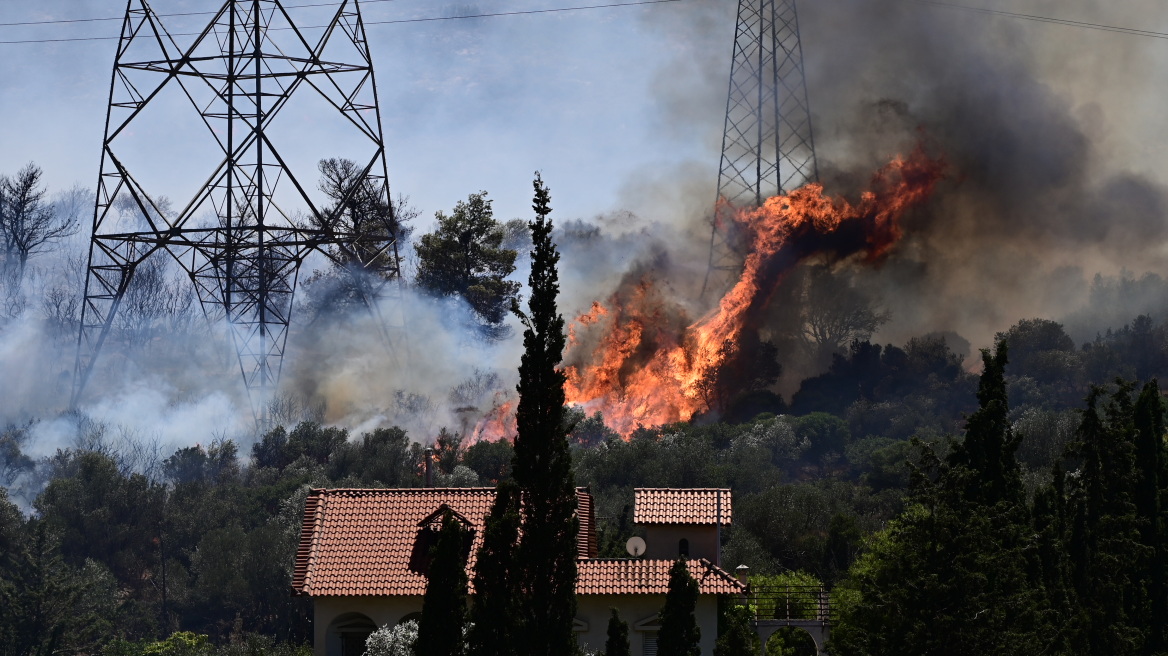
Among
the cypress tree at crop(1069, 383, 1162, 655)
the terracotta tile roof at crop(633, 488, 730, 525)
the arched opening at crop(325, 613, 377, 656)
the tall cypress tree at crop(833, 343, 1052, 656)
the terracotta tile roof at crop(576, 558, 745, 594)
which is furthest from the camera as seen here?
the terracotta tile roof at crop(633, 488, 730, 525)

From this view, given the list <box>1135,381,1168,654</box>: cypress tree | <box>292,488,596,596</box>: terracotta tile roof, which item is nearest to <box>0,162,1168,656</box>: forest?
<box>1135,381,1168,654</box>: cypress tree

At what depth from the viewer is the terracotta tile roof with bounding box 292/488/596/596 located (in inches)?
1841

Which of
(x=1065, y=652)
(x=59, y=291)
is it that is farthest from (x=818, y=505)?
(x=59, y=291)

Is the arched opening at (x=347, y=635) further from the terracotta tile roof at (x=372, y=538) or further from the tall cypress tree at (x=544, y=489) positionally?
the tall cypress tree at (x=544, y=489)

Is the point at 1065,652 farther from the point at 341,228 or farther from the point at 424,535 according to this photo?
the point at 341,228

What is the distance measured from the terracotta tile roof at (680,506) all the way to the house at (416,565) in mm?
A: 43

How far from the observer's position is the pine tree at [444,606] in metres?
32.5

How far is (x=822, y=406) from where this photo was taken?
104 meters

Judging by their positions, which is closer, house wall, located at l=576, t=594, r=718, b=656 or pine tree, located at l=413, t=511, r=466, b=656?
pine tree, located at l=413, t=511, r=466, b=656

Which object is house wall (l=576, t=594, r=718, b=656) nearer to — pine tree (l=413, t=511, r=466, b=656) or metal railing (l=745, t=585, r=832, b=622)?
metal railing (l=745, t=585, r=832, b=622)

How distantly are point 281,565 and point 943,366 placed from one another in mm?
47137

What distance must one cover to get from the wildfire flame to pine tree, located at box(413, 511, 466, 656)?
197 ft

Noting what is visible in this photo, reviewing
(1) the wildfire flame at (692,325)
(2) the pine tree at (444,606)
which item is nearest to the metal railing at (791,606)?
(2) the pine tree at (444,606)

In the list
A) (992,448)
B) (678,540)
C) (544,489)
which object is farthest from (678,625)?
(678,540)
